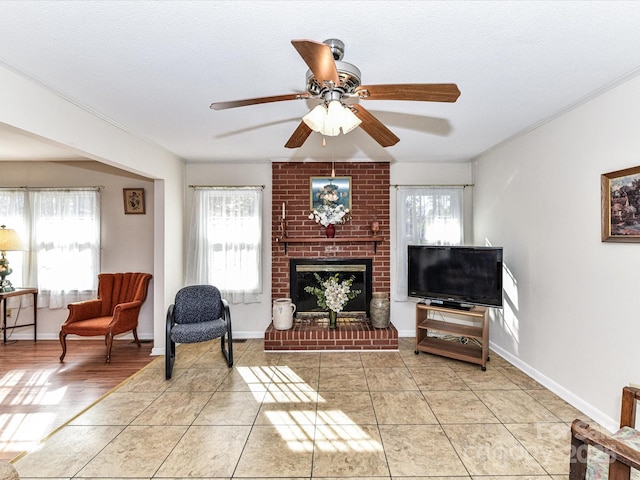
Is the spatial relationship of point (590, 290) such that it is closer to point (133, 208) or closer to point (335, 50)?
point (335, 50)

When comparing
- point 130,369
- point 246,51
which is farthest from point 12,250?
point 246,51

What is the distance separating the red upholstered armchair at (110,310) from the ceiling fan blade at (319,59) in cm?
355

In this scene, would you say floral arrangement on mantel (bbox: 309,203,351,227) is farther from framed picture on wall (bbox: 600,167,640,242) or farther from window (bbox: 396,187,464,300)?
framed picture on wall (bbox: 600,167,640,242)

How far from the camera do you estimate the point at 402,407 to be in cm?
258

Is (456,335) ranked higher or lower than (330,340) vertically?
higher

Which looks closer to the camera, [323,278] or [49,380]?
[49,380]

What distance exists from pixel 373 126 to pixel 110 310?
13.3ft

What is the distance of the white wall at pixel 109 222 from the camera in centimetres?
438

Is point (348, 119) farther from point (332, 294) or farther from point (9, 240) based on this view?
point (9, 240)

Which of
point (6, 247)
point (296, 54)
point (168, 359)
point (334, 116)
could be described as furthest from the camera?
point (6, 247)

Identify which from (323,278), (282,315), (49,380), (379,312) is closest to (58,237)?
(49,380)

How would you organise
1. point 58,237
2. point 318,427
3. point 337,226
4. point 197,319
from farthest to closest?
point 337,226 < point 58,237 < point 197,319 < point 318,427

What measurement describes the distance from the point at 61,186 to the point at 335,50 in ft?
15.0

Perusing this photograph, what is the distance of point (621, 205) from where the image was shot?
2174 millimetres
